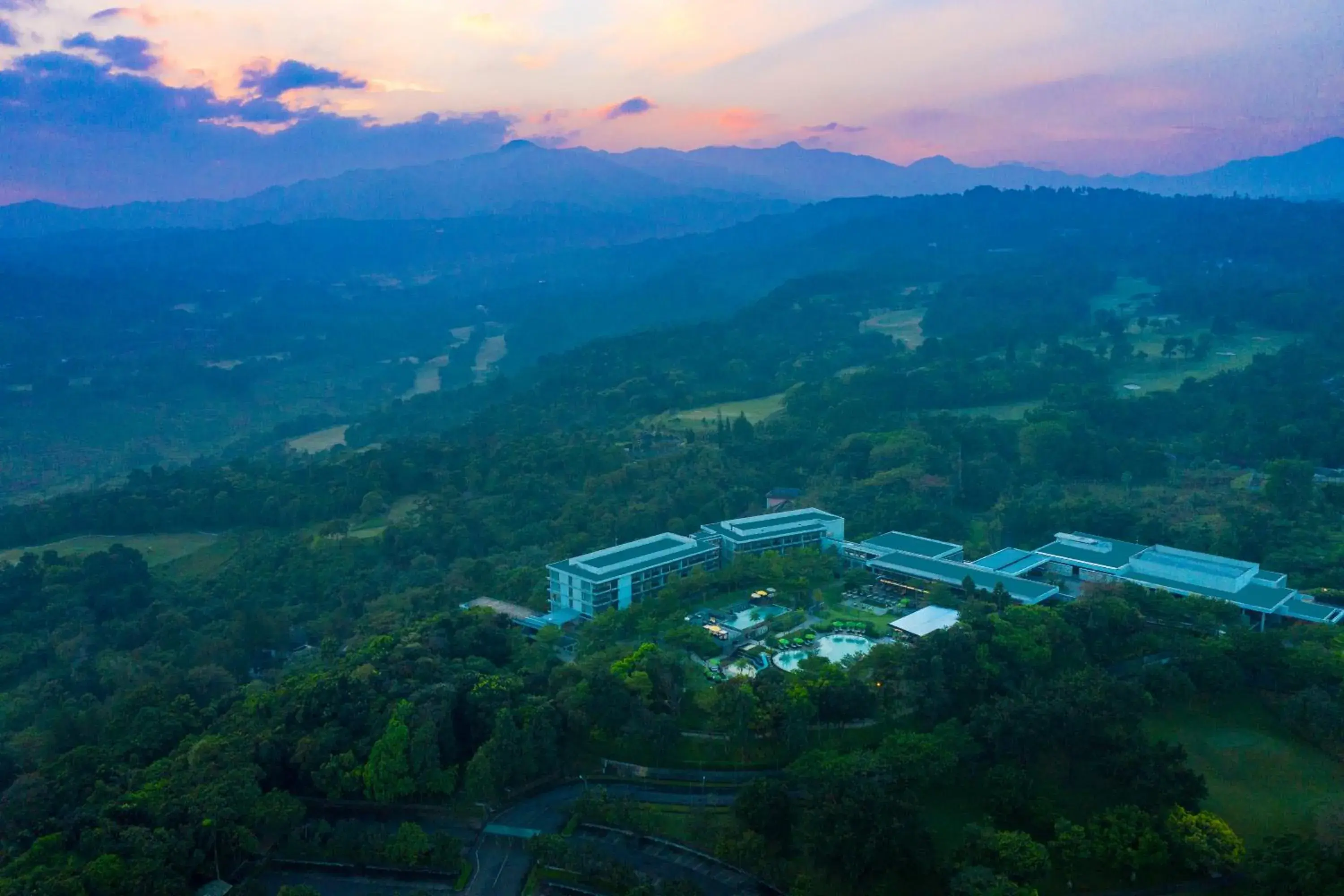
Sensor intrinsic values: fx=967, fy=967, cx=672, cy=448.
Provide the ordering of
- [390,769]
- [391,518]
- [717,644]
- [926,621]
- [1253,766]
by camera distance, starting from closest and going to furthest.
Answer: [390,769], [1253,766], [717,644], [926,621], [391,518]

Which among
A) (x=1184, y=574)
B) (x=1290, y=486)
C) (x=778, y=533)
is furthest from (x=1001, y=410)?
(x=778, y=533)

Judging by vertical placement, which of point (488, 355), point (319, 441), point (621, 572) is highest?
point (621, 572)

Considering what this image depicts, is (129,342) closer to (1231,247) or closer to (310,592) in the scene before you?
(310,592)

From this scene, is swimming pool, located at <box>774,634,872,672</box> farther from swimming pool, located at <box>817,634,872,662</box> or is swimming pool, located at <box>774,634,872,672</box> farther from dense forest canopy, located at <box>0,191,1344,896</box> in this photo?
dense forest canopy, located at <box>0,191,1344,896</box>

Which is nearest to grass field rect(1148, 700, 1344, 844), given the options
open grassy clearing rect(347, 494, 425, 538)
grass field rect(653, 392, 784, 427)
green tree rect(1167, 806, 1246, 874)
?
green tree rect(1167, 806, 1246, 874)

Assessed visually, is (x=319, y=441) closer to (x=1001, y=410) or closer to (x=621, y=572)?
(x=1001, y=410)

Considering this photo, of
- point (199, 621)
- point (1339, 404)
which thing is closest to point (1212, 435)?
point (1339, 404)

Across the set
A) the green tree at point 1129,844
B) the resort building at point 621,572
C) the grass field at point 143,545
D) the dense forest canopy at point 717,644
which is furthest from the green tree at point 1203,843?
the grass field at point 143,545
